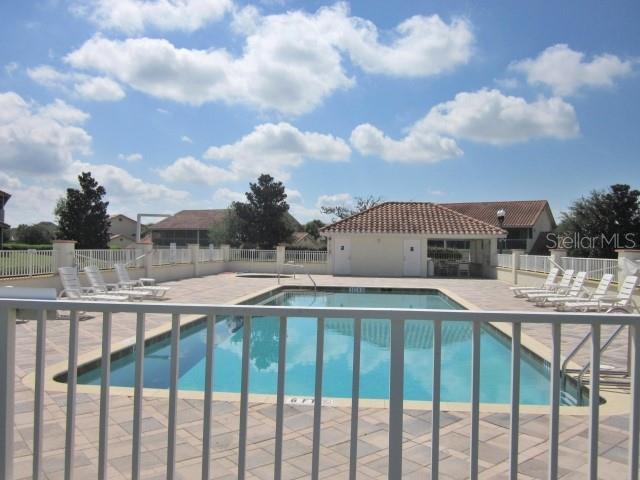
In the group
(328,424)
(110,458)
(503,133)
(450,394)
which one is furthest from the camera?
(503,133)

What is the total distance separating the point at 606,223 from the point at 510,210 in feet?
41.6

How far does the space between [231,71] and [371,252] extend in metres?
14.9

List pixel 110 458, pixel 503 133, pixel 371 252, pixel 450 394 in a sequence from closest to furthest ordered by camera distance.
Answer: pixel 110 458
pixel 450 394
pixel 503 133
pixel 371 252

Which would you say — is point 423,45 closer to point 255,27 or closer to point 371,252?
point 255,27

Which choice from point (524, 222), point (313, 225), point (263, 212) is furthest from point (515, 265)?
point (313, 225)

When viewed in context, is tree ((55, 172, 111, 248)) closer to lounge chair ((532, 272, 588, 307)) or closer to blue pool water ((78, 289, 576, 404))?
blue pool water ((78, 289, 576, 404))

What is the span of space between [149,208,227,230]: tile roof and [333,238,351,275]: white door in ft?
113

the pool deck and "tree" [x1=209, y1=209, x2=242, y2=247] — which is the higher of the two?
"tree" [x1=209, y1=209, x2=242, y2=247]

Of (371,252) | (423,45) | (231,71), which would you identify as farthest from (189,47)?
(371,252)

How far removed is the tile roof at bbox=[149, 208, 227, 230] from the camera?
57500 mm

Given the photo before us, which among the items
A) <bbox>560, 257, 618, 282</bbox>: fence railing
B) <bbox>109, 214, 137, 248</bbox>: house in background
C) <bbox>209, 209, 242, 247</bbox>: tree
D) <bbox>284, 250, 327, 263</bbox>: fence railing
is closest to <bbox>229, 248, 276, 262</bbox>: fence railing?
<bbox>284, 250, 327, 263</bbox>: fence railing

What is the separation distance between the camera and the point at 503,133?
54.3ft

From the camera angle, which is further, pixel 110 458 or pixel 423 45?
pixel 423 45

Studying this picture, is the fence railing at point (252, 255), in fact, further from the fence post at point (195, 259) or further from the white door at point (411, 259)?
the white door at point (411, 259)
